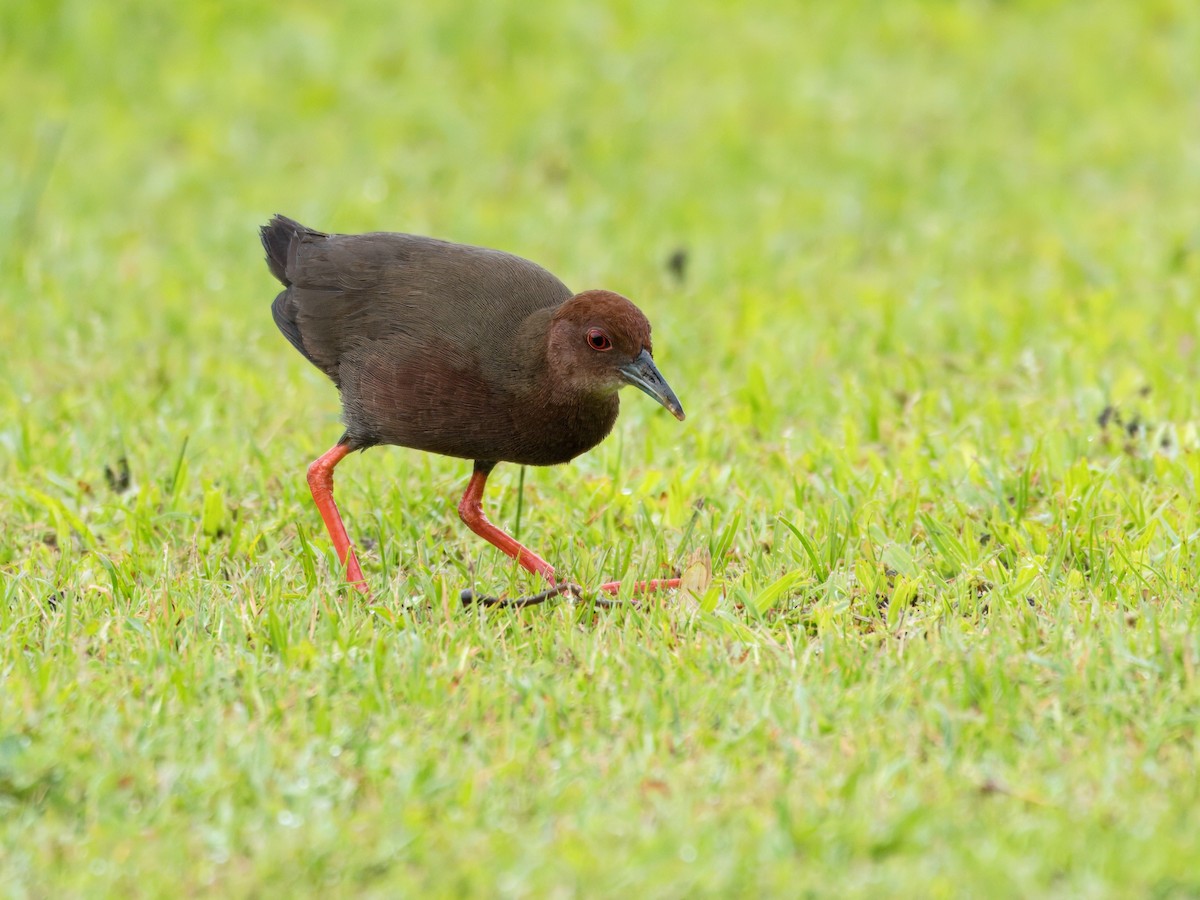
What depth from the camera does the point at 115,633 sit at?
444cm

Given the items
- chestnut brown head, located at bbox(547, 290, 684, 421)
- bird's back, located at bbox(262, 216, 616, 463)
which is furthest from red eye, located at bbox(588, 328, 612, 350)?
bird's back, located at bbox(262, 216, 616, 463)

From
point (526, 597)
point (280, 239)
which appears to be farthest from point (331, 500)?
point (280, 239)

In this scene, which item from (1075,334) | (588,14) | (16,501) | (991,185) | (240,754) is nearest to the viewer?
(240,754)

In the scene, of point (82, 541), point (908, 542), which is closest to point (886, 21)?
point (908, 542)

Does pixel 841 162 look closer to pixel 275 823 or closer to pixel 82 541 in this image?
pixel 82 541

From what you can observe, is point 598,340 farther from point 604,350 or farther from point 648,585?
point 648,585

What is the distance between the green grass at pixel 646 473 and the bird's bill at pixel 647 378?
0.58 meters

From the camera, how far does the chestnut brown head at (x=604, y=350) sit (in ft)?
15.9

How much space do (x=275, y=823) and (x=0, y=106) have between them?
8.03 metres

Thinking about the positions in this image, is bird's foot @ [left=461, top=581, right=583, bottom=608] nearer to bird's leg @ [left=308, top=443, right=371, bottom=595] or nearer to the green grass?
the green grass

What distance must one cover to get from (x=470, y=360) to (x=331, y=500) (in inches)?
29.5

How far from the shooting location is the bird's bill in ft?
15.9

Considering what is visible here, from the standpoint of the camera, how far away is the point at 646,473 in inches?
229

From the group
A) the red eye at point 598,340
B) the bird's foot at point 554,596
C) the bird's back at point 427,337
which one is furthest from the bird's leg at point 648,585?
the red eye at point 598,340
